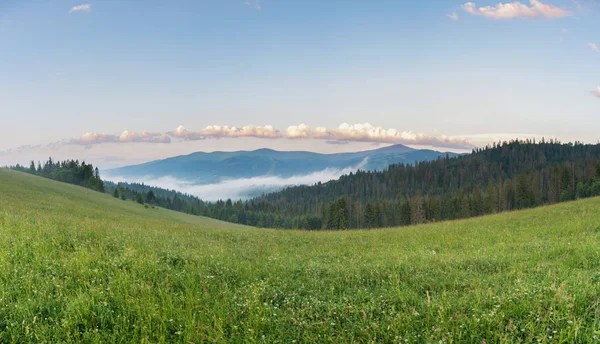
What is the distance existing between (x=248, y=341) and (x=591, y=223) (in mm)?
22020


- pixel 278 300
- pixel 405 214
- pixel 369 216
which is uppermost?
pixel 278 300

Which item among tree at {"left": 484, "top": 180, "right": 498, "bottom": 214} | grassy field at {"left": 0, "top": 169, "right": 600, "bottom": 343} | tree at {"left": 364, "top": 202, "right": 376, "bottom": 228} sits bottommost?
tree at {"left": 364, "top": 202, "right": 376, "bottom": 228}

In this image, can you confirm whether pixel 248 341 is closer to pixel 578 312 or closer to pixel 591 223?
pixel 578 312

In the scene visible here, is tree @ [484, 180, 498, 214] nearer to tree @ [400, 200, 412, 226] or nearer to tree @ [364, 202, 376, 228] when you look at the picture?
tree @ [400, 200, 412, 226]

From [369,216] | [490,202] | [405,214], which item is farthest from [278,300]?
[490,202]

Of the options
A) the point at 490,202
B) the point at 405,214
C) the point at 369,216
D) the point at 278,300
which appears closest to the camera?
the point at 278,300

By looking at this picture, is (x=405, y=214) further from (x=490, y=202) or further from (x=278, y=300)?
(x=278, y=300)

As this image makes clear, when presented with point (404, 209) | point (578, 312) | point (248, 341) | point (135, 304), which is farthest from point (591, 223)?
point (404, 209)

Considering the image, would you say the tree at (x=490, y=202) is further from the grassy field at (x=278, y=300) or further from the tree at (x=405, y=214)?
the grassy field at (x=278, y=300)

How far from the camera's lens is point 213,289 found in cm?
758

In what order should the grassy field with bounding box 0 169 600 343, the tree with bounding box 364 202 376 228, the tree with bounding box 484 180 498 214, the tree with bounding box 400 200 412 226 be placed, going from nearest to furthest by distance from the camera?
the grassy field with bounding box 0 169 600 343 → the tree with bounding box 484 180 498 214 → the tree with bounding box 364 202 376 228 → the tree with bounding box 400 200 412 226

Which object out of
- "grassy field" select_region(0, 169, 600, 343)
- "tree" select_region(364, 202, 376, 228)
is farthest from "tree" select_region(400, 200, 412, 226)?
"grassy field" select_region(0, 169, 600, 343)

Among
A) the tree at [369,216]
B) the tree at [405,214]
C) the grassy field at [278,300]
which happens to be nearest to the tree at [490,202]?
the tree at [405,214]

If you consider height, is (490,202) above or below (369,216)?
above
